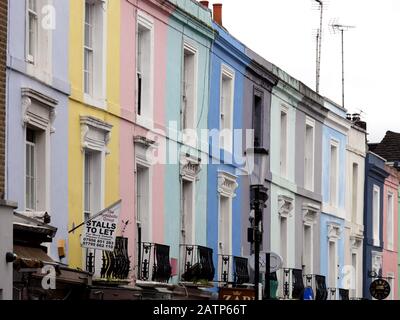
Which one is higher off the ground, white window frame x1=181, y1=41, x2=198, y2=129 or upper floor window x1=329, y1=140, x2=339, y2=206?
white window frame x1=181, y1=41, x2=198, y2=129

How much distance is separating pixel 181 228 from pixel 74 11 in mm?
7399

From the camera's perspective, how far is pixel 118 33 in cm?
2672

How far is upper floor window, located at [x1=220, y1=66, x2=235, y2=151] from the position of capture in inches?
1305

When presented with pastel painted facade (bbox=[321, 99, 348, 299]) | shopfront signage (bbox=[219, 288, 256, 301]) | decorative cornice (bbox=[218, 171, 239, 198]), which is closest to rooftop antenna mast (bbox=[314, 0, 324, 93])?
pastel painted facade (bbox=[321, 99, 348, 299])

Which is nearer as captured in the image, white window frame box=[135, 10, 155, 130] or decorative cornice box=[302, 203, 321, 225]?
white window frame box=[135, 10, 155, 130]

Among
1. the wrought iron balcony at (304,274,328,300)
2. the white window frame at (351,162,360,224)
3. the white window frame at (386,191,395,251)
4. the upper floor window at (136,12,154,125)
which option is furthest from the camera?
the white window frame at (386,191,395,251)

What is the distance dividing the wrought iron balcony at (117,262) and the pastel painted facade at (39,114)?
163 centimetres

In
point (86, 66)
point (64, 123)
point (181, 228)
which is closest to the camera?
point (64, 123)

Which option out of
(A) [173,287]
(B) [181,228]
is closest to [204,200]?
(B) [181,228]

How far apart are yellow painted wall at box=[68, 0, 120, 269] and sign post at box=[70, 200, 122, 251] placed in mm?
567

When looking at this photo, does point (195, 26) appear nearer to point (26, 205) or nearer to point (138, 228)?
point (138, 228)

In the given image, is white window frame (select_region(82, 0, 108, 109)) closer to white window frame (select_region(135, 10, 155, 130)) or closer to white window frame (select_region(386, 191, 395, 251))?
white window frame (select_region(135, 10, 155, 130))

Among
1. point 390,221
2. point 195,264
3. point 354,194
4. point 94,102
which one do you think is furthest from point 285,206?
point 94,102

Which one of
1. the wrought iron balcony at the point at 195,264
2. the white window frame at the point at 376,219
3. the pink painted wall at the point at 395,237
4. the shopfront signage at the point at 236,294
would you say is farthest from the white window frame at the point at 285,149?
the shopfront signage at the point at 236,294
